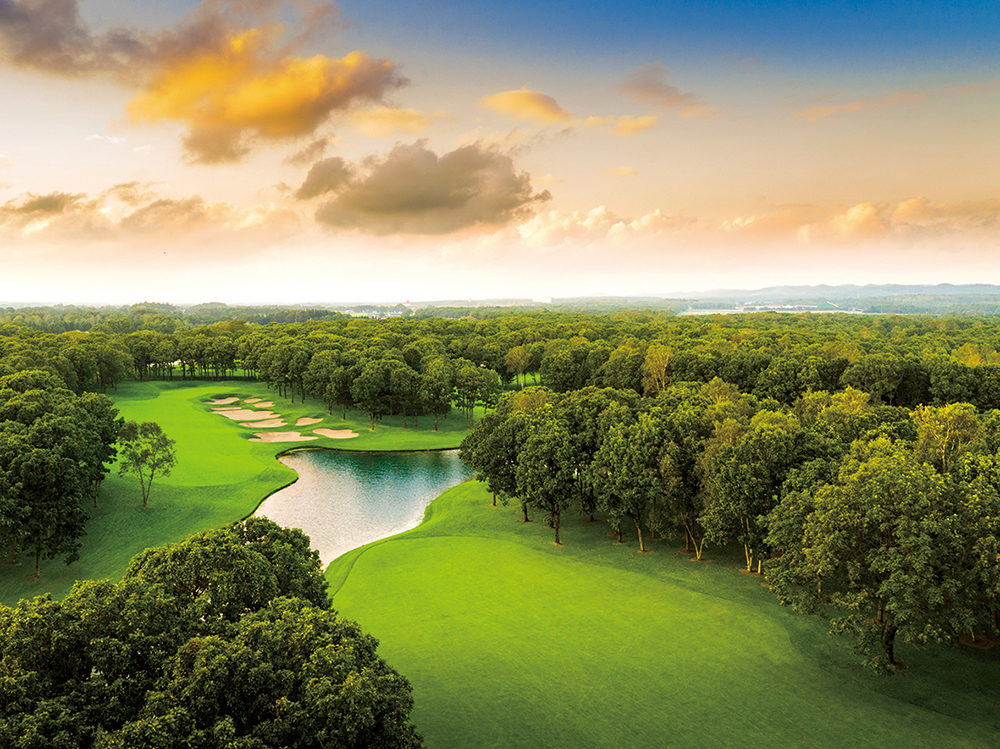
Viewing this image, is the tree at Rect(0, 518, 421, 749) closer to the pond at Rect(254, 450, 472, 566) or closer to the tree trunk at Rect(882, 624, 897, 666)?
the tree trunk at Rect(882, 624, 897, 666)

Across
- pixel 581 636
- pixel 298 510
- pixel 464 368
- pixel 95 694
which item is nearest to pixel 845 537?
pixel 581 636

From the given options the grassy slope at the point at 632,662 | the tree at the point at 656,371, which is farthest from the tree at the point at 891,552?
the tree at the point at 656,371

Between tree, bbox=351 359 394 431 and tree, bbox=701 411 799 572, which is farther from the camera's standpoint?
tree, bbox=351 359 394 431

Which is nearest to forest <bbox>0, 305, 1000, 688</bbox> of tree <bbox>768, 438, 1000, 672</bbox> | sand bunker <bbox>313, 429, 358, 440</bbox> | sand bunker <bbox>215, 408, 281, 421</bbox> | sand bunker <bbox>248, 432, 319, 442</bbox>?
tree <bbox>768, 438, 1000, 672</bbox>

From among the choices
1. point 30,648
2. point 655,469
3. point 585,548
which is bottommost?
point 585,548

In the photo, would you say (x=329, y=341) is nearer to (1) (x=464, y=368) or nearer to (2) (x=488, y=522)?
(1) (x=464, y=368)
